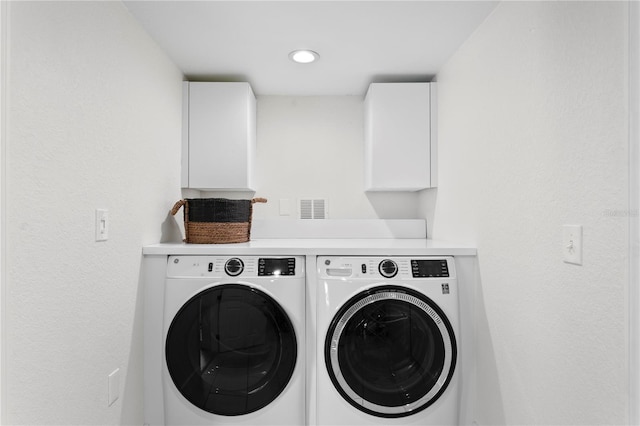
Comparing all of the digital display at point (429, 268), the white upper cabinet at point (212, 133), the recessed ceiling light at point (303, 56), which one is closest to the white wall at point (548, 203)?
the digital display at point (429, 268)

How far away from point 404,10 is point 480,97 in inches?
20.5

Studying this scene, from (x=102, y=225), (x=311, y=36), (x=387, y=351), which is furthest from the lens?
(x=311, y=36)

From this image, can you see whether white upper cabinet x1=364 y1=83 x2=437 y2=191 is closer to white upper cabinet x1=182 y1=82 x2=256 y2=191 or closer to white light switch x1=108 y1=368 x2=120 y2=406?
white upper cabinet x1=182 y1=82 x2=256 y2=191

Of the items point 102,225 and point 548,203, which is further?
point 102,225

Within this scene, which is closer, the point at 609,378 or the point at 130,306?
the point at 609,378

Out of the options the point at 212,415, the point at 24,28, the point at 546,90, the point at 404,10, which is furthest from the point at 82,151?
the point at 546,90

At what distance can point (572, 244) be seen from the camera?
1128 mm

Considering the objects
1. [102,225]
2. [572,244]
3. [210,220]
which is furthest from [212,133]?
[572,244]

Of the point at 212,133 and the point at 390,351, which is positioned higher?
the point at 212,133

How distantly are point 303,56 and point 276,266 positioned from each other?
3.81ft

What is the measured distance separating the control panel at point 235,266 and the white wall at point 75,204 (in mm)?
191

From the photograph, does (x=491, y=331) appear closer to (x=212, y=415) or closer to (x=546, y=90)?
(x=546, y=90)

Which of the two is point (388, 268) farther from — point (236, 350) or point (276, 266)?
point (236, 350)

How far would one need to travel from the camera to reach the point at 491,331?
1.64m
